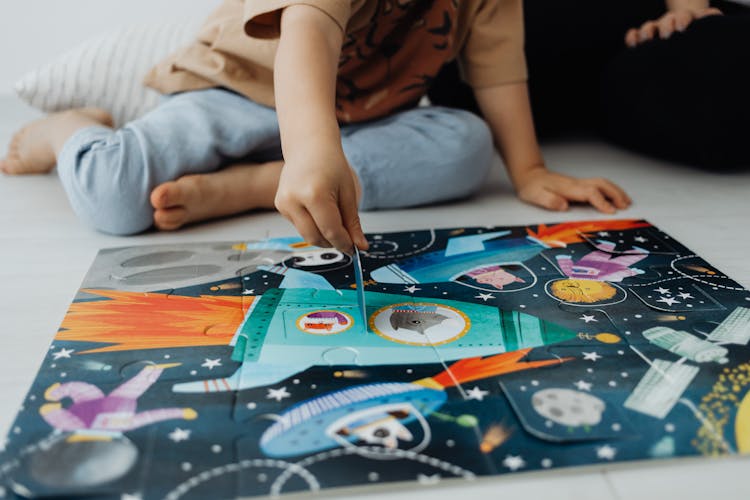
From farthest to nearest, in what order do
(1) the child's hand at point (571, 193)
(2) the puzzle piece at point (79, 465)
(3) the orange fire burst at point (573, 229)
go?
(1) the child's hand at point (571, 193) < (3) the orange fire burst at point (573, 229) < (2) the puzzle piece at point (79, 465)

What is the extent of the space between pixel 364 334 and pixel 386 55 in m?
0.54

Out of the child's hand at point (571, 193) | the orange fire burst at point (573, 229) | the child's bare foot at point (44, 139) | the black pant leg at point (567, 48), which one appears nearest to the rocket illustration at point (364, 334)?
the orange fire burst at point (573, 229)

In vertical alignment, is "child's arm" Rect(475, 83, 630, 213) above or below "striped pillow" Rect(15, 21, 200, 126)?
below

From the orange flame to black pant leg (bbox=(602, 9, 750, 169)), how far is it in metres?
0.68

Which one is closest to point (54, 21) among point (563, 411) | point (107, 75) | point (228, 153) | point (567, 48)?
point (107, 75)

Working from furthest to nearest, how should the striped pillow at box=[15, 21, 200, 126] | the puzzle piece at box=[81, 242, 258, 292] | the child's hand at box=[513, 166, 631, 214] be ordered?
the striped pillow at box=[15, 21, 200, 126] → the child's hand at box=[513, 166, 631, 214] → the puzzle piece at box=[81, 242, 258, 292]

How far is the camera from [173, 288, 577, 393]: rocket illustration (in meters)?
0.60

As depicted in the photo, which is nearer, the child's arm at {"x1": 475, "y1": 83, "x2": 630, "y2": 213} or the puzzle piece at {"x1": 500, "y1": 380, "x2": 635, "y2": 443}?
the puzzle piece at {"x1": 500, "y1": 380, "x2": 635, "y2": 443}

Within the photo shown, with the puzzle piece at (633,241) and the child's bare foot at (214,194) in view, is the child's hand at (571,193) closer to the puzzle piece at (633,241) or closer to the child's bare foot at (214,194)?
the puzzle piece at (633,241)

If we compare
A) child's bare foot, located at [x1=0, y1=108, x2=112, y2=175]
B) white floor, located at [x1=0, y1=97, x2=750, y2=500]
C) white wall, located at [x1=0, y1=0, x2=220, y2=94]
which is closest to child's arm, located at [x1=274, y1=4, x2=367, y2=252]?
white floor, located at [x1=0, y1=97, x2=750, y2=500]

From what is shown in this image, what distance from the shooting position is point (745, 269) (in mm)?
798

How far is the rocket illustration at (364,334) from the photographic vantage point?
1.96ft

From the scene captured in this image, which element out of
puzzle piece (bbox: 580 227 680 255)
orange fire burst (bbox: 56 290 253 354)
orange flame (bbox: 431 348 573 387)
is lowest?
puzzle piece (bbox: 580 227 680 255)

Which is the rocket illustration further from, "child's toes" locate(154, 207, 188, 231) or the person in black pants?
the person in black pants
